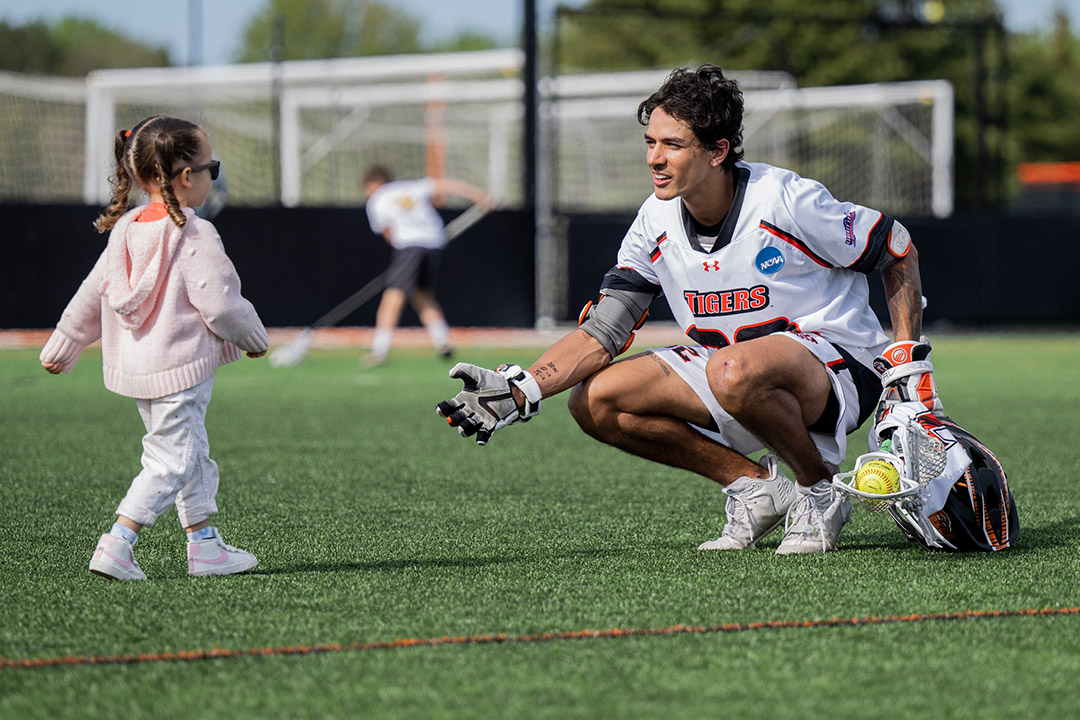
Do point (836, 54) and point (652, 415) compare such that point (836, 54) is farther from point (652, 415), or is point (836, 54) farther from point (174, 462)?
point (174, 462)

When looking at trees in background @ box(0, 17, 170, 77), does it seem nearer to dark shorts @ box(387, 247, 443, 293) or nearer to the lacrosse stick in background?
the lacrosse stick in background

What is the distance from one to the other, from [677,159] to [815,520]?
43.1 inches

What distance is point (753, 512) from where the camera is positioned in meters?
4.08

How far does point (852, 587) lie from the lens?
3.45m

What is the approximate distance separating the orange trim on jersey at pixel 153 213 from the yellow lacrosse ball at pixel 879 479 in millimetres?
1954

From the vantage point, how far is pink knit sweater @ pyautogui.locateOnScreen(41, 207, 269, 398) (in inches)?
140

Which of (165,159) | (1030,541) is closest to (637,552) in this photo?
(1030,541)

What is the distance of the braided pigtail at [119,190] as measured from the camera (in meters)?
3.65

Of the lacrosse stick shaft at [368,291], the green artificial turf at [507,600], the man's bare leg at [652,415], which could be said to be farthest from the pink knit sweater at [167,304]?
the lacrosse stick shaft at [368,291]

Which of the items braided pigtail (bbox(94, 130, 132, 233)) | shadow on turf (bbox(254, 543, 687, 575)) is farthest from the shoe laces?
braided pigtail (bbox(94, 130, 132, 233))

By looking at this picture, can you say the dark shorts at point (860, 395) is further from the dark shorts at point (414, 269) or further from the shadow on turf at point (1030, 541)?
the dark shorts at point (414, 269)

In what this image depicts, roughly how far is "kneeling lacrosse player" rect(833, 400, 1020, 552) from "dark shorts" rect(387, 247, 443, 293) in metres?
9.47

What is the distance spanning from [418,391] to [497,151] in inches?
549

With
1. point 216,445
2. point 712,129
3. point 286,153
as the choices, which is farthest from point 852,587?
point 286,153
